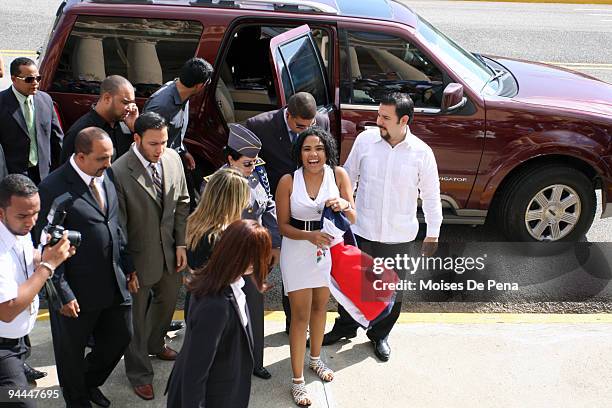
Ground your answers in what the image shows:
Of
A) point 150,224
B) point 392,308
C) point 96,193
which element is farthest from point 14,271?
point 392,308

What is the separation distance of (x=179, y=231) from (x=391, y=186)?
1.41m

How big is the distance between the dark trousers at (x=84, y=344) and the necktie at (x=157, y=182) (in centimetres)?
69

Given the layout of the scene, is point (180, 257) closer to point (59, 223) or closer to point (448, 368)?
point (59, 223)

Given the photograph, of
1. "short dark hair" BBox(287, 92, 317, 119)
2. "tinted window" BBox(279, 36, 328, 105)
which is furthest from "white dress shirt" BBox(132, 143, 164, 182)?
"tinted window" BBox(279, 36, 328, 105)

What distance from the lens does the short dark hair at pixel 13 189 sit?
3799 mm

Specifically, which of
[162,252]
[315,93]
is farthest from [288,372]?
[315,93]

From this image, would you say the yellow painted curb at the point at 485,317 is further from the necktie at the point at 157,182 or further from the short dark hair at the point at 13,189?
the short dark hair at the point at 13,189

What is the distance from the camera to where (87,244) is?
14.2 feet

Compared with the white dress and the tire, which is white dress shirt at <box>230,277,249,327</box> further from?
the tire

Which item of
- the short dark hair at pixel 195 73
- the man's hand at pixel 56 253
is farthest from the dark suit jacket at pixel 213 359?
the short dark hair at pixel 195 73

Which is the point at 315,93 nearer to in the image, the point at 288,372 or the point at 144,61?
the point at 144,61

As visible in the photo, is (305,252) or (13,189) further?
(305,252)

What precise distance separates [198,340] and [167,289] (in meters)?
1.57

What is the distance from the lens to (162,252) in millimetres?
4863
